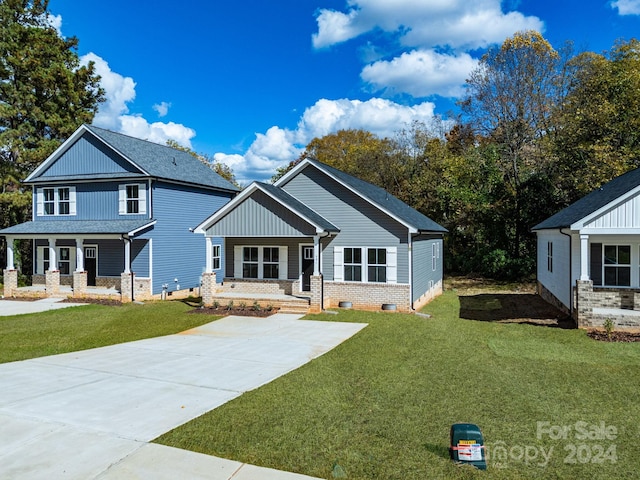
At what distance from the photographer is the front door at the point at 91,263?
23.4 m

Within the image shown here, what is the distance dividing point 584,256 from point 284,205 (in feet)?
34.3

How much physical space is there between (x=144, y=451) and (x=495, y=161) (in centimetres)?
2850

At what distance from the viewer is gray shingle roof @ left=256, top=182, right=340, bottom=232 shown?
57.4 feet

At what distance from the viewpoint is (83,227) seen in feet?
72.1

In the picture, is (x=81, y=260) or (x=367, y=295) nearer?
(x=367, y=295)

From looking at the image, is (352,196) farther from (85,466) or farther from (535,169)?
(535,169)

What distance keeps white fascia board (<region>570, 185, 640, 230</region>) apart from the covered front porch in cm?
1741

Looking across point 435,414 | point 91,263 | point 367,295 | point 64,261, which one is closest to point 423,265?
point 367,295

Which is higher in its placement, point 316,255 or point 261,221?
point 261,221

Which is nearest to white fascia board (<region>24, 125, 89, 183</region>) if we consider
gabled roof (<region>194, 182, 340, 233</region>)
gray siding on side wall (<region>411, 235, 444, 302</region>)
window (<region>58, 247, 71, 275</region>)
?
window (<region>58, 247, 71, 275</region>)

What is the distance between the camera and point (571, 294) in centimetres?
1496

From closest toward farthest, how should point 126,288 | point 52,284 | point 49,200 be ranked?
point 126,288
point 52,284
point 49,200

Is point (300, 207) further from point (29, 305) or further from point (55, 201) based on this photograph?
point (55, 201)

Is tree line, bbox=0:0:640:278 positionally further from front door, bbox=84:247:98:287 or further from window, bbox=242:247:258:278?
window, bbox=242:247:258:278
